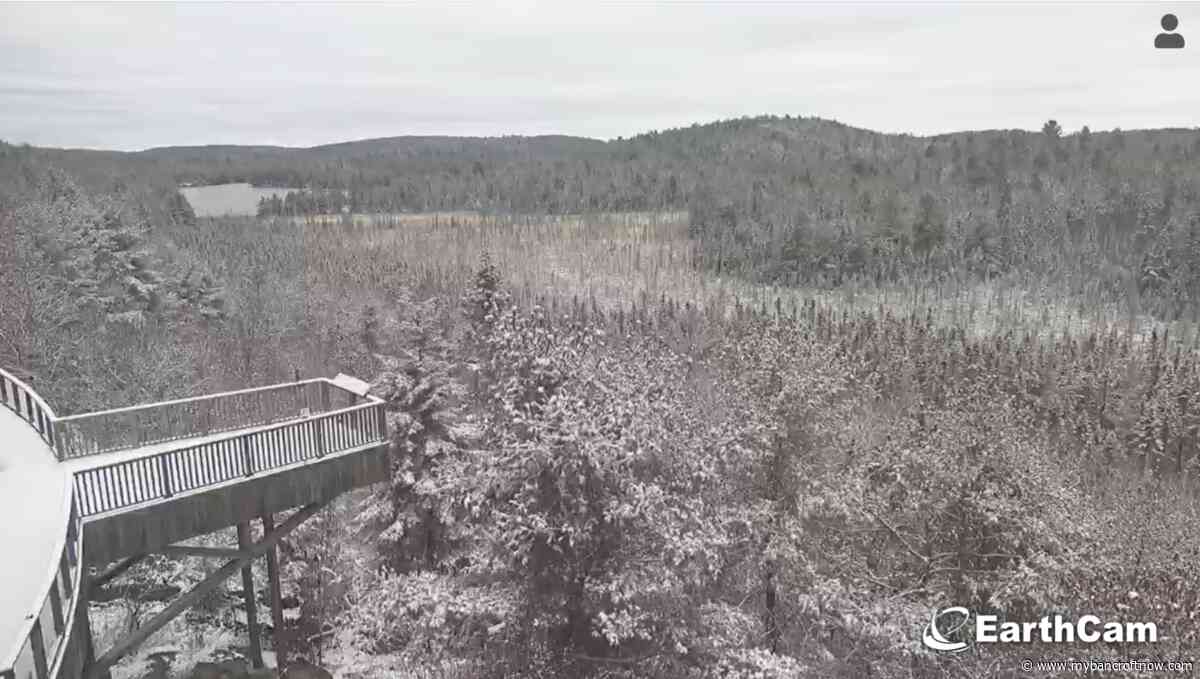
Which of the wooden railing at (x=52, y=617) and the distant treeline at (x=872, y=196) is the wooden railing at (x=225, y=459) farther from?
the distant treeline at (x=872, y=196)

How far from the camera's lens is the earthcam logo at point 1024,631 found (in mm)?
11102

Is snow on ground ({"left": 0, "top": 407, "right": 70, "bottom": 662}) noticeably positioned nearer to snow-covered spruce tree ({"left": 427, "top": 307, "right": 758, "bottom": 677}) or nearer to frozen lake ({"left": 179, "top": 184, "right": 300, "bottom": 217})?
snow-covered spruce tree ({"left": 427, "top": 307, "right": 758, "bottom": 677})

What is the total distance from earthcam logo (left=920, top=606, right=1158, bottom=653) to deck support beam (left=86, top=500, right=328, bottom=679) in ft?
36.0

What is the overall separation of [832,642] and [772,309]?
6277 cm

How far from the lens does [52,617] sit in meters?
7.84

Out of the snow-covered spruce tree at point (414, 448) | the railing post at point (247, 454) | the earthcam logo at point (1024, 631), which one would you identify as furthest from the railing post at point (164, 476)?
the earthcam logo at point (1024, 631)

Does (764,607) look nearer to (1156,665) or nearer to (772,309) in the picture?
(1156,665)

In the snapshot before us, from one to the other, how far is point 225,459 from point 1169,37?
14.4 meters

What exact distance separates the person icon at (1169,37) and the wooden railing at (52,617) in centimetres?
1293

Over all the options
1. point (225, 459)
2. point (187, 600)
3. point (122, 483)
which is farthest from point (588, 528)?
point (187, 600)

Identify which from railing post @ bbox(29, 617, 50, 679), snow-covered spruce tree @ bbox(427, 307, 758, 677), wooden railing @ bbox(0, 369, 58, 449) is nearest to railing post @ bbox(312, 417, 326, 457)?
snow-covered spruce tree @ bbox(427, 307, 758, 677)

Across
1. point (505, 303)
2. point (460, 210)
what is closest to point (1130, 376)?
point (505, 303)

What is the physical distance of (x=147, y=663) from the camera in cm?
1780

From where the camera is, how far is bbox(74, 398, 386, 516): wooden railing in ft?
37.6
